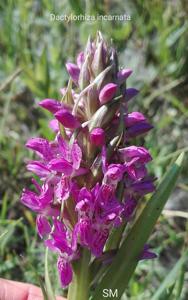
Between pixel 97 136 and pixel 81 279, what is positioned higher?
pixel 97 136

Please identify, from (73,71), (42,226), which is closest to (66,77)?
(73,71)

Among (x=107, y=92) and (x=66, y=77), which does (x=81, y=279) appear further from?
(x=66, y=77)

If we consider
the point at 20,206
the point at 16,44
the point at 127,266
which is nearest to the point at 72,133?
the point at 127,266

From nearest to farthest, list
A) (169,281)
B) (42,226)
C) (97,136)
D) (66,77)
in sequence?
(97,136)
(42,226)
(169,281)
(66,77)

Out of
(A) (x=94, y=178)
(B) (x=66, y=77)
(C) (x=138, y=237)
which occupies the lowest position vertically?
(C) (x=138, y=237)

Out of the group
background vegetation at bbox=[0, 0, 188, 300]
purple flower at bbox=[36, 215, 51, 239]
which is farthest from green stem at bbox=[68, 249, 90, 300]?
background vegetation at bbox=[0, 0, 188, 300]

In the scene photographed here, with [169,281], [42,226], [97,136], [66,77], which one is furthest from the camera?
[66,77]

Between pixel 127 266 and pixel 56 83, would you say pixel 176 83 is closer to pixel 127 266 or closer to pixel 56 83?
pixel 56 83
